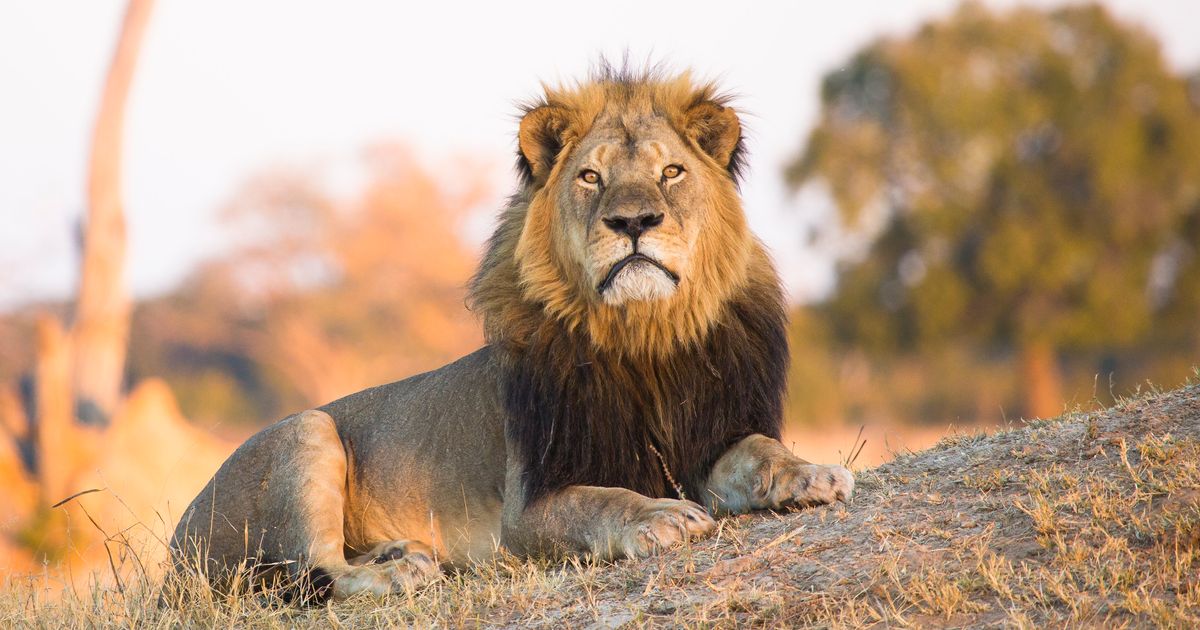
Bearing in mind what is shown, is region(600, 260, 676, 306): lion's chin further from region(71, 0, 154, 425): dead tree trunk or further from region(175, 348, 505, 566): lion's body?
region(71, 0, 154, 425): dead tree trunk

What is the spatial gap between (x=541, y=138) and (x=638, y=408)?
1.12 meters

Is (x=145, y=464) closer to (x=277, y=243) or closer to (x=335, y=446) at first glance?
(x=335, y=446)

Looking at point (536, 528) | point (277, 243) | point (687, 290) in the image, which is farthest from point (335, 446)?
point (277, 243)

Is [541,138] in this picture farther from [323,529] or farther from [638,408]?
[323,529]

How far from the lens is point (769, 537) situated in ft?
14.7

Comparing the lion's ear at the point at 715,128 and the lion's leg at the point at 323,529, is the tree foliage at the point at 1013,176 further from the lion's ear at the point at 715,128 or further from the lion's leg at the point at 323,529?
the lion's leg at the point at 323,529

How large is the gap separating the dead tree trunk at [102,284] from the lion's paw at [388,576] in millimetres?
16076

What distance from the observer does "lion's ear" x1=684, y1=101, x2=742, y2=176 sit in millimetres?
5227

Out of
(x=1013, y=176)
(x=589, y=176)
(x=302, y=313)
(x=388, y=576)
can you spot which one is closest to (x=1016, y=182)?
(x=1013, y=176)

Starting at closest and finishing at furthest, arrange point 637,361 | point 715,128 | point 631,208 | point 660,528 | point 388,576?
point 660,528 < point 631,208 < point 388,576 < point 637,361 < point 715,128

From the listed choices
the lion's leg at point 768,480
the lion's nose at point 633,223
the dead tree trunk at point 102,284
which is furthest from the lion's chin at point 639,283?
the dead tree trunk at point 102,284

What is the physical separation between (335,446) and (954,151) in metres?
30.0

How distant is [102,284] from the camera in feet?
66.0

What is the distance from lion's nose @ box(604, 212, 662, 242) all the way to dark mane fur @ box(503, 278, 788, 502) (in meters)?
0.51
